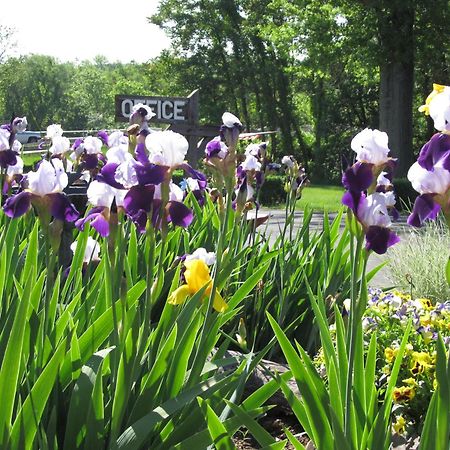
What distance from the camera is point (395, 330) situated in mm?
2912

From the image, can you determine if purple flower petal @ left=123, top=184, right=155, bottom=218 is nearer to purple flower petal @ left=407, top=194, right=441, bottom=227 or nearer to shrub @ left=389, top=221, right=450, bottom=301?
purple flower petal @ left=407, top=194, right=441, bottom=227

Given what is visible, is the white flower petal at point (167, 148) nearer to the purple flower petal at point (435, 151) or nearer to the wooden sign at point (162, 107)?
the purple flower petal at point (435, 151)

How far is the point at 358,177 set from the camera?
1.53 meters

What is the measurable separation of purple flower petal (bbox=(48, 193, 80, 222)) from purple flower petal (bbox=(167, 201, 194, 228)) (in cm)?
24

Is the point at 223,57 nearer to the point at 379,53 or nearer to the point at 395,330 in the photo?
the point at 379,53

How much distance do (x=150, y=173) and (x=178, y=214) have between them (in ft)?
0.52

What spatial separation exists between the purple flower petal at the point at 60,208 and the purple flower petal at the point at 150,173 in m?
0.23

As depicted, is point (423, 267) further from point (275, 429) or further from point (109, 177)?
point (109, 177)

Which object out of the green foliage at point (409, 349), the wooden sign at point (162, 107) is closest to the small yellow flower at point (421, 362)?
the green foliage at point (409, 349)

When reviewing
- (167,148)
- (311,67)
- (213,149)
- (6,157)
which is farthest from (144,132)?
(311,67)

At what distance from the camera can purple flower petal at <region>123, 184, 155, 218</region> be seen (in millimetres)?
1580

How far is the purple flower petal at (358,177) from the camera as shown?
150cm

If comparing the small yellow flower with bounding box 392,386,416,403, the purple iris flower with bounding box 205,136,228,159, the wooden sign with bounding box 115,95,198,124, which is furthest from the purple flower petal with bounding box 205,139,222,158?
the wooden sign with bounding box 115,95,198,124

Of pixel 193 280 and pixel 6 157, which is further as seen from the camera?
pixel 6 157
